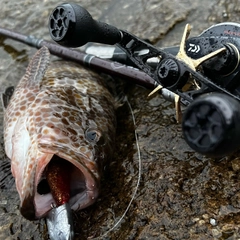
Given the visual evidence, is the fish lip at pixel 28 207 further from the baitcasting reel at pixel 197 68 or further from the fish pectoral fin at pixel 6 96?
the fish pectoral fin at pixel 6 96

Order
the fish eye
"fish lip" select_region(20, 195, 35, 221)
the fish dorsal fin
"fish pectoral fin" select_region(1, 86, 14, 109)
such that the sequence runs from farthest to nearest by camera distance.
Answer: "fish pectoral fin" select_region(1, 86, 14, 109) < the fish dorsal fin < the fish eye < "fish lip" select_region(20, 195, 35, 221)

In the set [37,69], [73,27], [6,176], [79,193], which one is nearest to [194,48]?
[73,27]

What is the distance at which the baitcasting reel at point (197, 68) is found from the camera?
6.28 ft

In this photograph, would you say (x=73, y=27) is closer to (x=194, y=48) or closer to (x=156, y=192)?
(x=194, y=48)

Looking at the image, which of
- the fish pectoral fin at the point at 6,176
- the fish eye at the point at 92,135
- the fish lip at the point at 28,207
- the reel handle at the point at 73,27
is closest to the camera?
the reel handle at the point at 73,27

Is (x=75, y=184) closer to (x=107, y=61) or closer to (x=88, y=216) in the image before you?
(x=88, y=216)

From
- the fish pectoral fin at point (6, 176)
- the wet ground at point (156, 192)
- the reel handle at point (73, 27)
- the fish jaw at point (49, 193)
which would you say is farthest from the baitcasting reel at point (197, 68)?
the fish pectoral fin at point (6, 176)

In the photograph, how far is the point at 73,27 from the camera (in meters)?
2.81

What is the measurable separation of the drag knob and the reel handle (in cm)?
119

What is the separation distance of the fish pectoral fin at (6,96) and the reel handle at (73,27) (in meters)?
1.66

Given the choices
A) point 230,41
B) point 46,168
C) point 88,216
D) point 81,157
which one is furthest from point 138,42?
point 88,216

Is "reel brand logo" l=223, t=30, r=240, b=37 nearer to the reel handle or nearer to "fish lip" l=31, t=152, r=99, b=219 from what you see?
the reel handle

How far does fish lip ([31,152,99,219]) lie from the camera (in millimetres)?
3053

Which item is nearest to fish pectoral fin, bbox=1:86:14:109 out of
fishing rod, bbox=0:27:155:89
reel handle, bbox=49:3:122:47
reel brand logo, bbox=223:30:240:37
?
fishing rod, bbox=0:27:155:89
